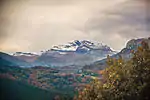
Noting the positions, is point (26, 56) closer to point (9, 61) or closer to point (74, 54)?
point (9, 61)

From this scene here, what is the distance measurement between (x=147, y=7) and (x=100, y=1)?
601 mm


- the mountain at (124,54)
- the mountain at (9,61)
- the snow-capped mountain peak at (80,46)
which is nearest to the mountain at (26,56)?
the mountain at (9,61)

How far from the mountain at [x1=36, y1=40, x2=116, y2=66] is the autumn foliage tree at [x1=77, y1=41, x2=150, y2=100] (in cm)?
18

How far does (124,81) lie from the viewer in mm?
3771

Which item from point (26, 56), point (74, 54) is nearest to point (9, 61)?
point (26, 56)

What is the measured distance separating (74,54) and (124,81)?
67 centimetres

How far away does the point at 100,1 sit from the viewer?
397 centimetres

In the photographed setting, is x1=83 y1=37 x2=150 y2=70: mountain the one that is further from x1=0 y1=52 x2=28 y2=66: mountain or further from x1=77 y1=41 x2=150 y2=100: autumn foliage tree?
x1=0 y1=52 x2=28 y2=66: mountain

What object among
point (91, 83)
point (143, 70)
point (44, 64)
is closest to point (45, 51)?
point (44, 64)

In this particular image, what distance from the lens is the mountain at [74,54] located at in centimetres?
388

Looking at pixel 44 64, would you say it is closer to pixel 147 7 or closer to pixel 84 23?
pixel 84 23

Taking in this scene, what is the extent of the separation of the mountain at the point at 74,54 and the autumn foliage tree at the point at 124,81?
0.18m

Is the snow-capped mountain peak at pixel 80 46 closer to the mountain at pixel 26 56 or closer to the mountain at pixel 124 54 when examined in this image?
the mountain at pixel 124 54

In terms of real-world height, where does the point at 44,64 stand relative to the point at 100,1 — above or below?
below
